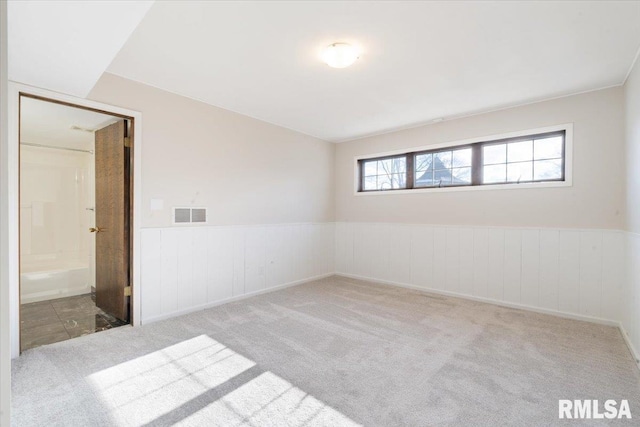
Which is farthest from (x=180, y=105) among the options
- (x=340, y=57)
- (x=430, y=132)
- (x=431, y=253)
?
(x=431, y=253)

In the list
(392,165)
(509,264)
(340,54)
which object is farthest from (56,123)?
(509,264)

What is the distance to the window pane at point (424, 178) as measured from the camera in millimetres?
4625

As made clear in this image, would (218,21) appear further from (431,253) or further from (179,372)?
(431,253)

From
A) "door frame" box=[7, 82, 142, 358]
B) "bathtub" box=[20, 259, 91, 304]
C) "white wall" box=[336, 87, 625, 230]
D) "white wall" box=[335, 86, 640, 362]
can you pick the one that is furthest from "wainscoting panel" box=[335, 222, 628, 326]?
"bathtub" box=[20, 259, 91, 304]

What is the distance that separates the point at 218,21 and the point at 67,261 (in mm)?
5259

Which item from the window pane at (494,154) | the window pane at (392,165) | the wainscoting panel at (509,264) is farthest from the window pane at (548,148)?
the window pane at (392,165)

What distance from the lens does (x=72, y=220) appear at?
541 centimetres

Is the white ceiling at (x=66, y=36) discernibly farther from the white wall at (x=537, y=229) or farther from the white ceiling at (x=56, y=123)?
the white wall at (x=537, y=229)

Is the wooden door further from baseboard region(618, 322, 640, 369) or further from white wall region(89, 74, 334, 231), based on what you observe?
baseboard region(618, 322, 640, 369)

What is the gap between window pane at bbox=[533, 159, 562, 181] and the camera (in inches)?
140

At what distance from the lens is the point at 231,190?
399 cm

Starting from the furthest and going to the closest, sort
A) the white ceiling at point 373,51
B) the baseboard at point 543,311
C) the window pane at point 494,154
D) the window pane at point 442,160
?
the window pane at point 442,160 < the window pane at point 494,154 < the baseboard at point 543,311 < the white ceiling at point 373,51

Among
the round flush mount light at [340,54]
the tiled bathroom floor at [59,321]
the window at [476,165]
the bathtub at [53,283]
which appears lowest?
the tiled bathroom floor at [59,321]

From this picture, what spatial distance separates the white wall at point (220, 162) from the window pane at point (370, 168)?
2.58 feet
